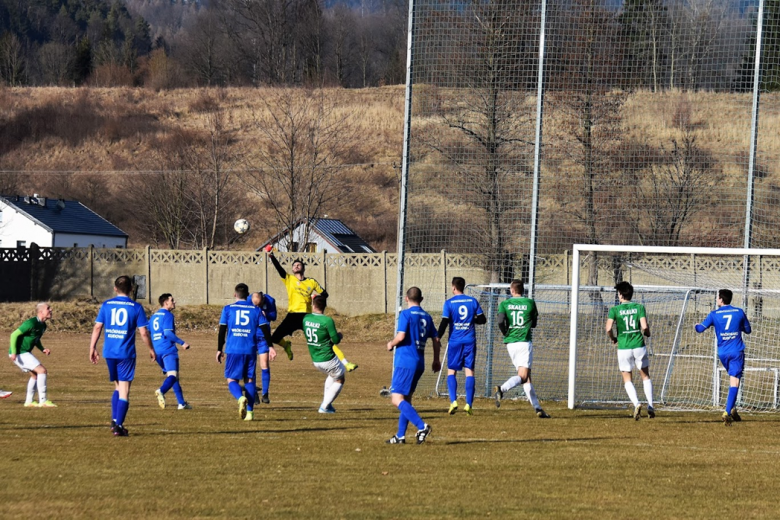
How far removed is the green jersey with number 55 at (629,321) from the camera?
47.3ft

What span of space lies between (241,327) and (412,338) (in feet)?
10.4

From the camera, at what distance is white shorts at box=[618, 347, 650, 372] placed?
1453 centimetres

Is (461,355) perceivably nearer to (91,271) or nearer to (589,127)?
(589,127)

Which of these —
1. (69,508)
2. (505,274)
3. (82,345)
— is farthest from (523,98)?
(82,345)

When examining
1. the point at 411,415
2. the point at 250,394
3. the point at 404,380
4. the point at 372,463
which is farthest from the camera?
the point at 250,394

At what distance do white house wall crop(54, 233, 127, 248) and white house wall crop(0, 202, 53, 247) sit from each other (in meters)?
0.64

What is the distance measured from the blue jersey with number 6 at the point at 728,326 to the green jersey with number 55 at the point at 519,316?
7.88 feet

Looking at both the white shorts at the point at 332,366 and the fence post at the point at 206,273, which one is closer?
the white shorts at the point at 332,366

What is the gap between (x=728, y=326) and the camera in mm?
14234

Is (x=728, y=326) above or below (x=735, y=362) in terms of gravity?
above

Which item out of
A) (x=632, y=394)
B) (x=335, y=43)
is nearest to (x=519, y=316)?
(x=632, y=394)

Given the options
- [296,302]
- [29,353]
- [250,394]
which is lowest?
[250,394]

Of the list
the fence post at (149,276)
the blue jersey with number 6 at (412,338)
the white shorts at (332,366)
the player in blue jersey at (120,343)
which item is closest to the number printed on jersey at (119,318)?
the player in blue jersey at (120,343)

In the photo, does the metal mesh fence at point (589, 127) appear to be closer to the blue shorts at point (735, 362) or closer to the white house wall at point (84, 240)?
the blue shorts at point (735, 362)
